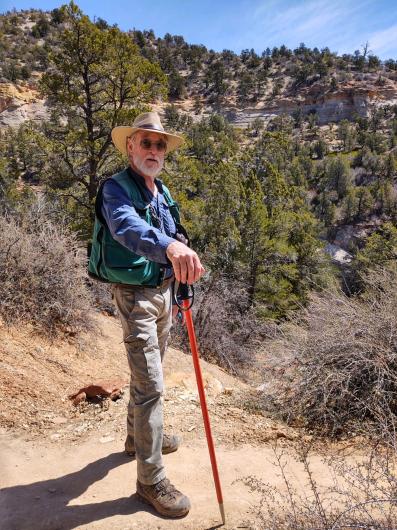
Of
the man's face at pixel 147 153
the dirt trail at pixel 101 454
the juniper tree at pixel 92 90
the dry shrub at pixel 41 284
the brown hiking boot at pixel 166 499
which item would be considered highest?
the juniper tree at pixel 92 90

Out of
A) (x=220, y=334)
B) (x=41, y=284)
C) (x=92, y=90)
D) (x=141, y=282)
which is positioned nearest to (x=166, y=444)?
(x=141, y=282)

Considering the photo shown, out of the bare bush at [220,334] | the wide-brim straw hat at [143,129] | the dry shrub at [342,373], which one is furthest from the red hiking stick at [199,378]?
the bare bush at [220,334]

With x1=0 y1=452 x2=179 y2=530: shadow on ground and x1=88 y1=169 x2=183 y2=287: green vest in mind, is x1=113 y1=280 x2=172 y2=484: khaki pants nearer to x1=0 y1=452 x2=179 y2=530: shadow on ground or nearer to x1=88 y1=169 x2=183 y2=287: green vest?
x1=88 y1=169 x2=183 y2=287: green vest

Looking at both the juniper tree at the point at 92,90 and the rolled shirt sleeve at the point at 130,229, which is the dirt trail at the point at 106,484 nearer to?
the rolled shirt sleeve at the point at 130,229

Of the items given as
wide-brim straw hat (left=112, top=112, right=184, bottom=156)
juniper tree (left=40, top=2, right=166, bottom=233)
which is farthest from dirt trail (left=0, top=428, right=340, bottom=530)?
juniper tree (left=40, top=2, right=166, bottom=233)

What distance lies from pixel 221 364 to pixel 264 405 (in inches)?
197

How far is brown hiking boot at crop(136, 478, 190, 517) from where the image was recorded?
88.6 inches

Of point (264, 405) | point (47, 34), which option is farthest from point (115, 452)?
point (47, 34)

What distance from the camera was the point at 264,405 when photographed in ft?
12.6

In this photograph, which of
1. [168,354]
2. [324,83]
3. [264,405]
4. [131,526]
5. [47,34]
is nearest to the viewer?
[131,526]

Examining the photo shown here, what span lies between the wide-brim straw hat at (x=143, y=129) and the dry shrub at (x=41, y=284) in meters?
3.14

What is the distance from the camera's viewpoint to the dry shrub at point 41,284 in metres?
5.15

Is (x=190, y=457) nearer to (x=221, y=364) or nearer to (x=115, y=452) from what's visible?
(x=115, y=452)

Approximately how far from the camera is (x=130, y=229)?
6.66 feet
